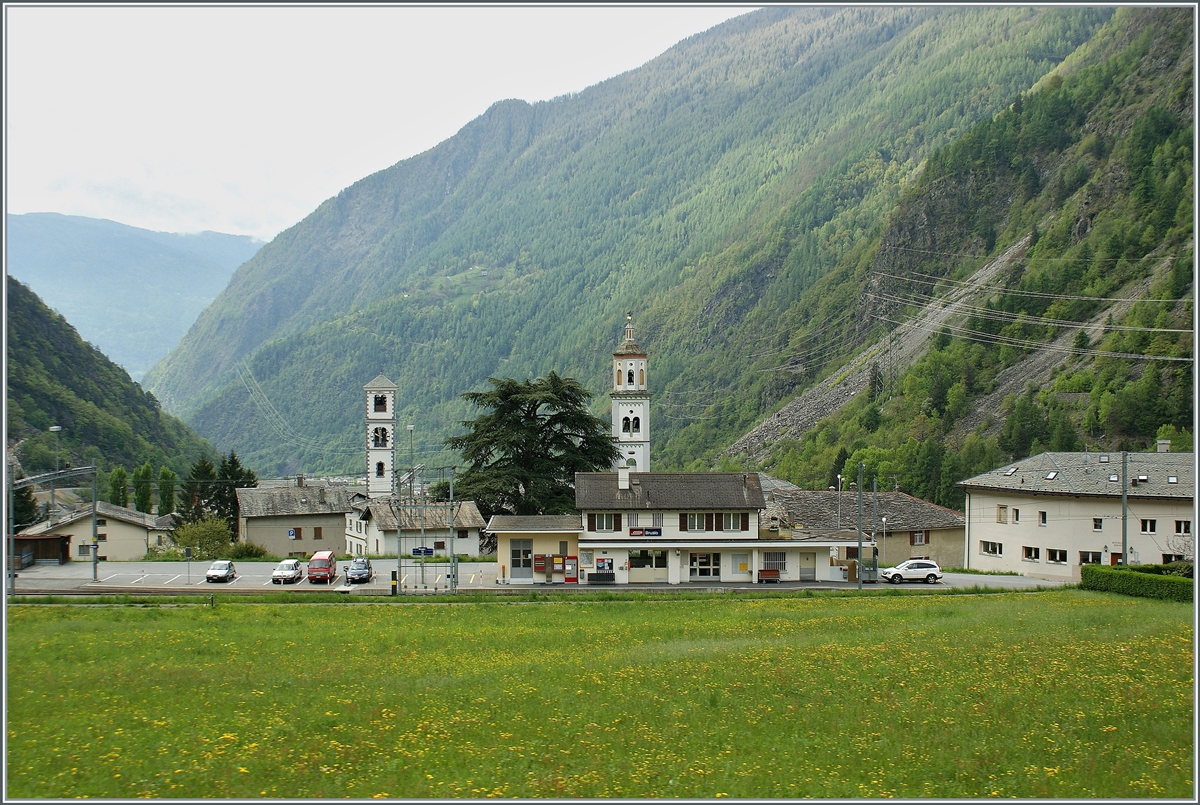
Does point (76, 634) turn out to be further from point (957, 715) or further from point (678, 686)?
point (957, 715)

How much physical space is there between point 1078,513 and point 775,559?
20.1 meters

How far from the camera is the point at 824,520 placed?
76188 mm

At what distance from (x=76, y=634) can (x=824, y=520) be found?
175 ft

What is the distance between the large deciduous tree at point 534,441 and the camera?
8244cm

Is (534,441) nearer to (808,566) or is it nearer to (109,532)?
(808,566)

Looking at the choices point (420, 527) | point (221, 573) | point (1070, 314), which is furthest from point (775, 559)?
point (1070, 314)

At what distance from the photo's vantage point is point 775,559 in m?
61.5

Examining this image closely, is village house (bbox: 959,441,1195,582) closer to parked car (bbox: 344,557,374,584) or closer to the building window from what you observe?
the building window

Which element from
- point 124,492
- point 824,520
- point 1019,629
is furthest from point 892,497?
point 124,492

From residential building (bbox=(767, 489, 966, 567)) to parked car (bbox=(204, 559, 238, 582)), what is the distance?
35.5m

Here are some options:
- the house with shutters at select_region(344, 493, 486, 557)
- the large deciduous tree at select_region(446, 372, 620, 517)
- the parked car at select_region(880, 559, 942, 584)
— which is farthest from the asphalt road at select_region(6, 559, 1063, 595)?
the large deciduous tree at select_region(446, 372, 620, 517)

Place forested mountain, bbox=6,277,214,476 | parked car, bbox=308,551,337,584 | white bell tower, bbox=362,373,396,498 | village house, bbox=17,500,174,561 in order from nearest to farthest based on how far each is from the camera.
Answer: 1. parked car, bbox=308,551,337,584
2. village house, bbox=17,500,174,561
3. white bell tower, bbox=362,373,396,498
4. forested mountain, bbox=6,277,214,476

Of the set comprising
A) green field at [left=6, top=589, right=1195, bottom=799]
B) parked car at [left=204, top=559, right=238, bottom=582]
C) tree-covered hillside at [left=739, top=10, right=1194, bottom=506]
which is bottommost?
parked car at [left=204, top=559, right=238, bottom=582]

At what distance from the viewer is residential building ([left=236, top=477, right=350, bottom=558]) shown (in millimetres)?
87125
